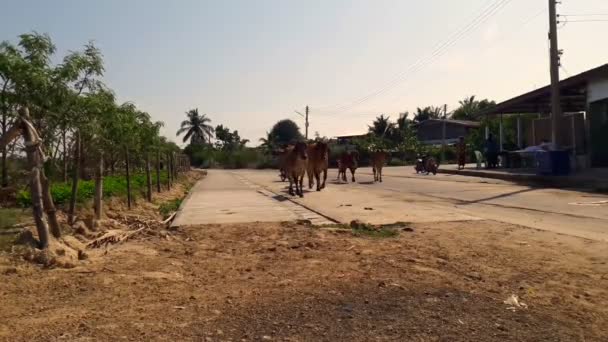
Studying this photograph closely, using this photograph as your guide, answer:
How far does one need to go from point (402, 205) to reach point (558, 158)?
11962 millimetres

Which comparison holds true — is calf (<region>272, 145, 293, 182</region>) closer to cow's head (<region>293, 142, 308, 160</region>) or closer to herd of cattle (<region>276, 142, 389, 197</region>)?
herd of cattle (<region>276, 142, 389, 197</region>)

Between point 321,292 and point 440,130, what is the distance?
7271cm

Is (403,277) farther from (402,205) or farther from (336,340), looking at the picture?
(402,205)

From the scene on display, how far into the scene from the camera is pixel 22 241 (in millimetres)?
7836

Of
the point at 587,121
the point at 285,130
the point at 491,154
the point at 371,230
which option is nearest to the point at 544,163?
the point at 587,121

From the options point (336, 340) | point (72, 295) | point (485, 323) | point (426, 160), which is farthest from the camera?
point (426, 160)

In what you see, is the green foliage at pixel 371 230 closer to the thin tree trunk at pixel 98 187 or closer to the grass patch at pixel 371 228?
the grass patch at pixel 371 228

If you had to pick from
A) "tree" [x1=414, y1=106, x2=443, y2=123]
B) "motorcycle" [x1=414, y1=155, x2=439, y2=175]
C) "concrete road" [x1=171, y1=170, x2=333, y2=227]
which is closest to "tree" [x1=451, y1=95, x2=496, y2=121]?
"tree" [x1=414, y1=106, x2=443, y2=123]

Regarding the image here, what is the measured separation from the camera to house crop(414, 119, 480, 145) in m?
72.5

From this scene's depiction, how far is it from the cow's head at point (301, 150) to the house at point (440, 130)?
53753mm

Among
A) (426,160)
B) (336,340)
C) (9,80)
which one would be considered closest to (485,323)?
(336,340)

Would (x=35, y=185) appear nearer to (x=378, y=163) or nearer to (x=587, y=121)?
(x=378, y=163)

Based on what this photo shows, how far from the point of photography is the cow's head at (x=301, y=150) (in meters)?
18.4

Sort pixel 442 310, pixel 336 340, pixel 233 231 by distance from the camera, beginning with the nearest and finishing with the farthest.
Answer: pixel 336 340, pixel 442 310, pixel 233 231
